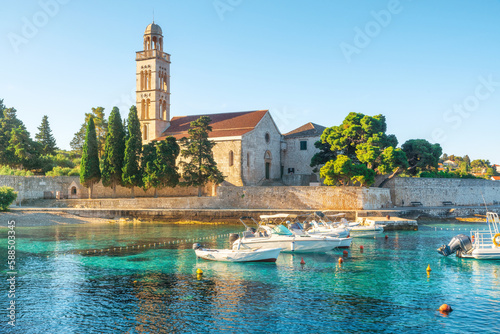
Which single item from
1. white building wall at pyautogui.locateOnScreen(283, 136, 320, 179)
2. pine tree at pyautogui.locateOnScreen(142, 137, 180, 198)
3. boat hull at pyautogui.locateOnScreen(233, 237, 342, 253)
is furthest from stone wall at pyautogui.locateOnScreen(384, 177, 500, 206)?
boat hull at pyautogui.locateOnScreen(233, 237, 342, 253)

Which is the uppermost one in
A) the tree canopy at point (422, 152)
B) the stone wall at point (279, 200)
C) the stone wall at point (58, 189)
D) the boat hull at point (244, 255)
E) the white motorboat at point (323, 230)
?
the tree canopy at point (422, 152)

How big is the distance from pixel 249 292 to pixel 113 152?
34953 mm

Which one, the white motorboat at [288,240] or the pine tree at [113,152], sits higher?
the pine tree at [113,152]

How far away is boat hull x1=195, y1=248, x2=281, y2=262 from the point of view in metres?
19.2

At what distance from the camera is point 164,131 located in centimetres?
5294

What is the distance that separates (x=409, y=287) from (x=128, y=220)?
31.1 m

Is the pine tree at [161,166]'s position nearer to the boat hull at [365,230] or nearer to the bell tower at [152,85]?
the bell tower at [152,85]

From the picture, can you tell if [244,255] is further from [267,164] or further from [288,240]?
[267,164]

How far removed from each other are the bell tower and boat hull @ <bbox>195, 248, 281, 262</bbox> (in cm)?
3493

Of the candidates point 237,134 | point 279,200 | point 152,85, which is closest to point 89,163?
point 152,85

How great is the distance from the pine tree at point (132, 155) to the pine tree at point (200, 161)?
558cm

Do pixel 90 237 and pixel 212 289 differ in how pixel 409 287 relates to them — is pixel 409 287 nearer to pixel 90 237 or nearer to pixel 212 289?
pixel 212 289

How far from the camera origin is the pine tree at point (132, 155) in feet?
145

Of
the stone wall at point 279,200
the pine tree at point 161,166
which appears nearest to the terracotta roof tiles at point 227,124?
the pine tree at point 161,166
